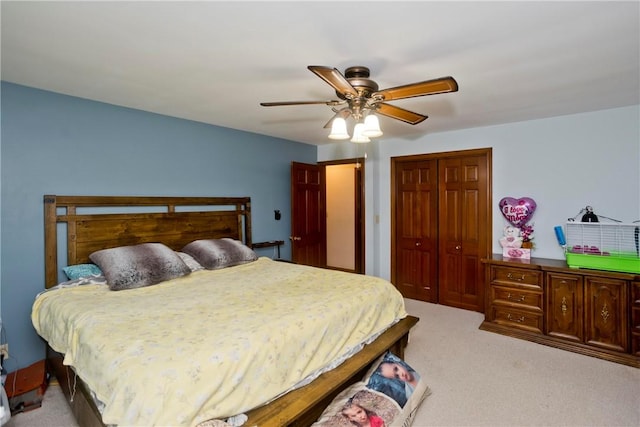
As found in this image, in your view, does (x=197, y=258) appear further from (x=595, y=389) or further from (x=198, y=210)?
(x=595, y=389)

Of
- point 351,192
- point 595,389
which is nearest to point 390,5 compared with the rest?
point 595,389

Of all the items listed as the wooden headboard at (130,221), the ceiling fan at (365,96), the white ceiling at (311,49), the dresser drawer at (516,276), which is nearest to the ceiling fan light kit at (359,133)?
the ceiling fan at (365,96)

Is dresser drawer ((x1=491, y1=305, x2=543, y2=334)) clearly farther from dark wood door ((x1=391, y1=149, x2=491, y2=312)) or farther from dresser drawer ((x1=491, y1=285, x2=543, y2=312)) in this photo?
dark wood door ((x1=391, y1=149, x2=491, y2=312))

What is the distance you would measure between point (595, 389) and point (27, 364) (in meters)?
4.49

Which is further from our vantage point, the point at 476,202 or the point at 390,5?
the point at 476,202

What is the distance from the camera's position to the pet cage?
290 cm

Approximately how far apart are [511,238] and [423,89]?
258 cm

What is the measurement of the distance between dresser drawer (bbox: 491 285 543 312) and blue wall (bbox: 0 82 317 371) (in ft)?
11.0

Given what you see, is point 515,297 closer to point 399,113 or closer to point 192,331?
point 399,113

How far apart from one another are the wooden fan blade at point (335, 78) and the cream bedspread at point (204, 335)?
141cm

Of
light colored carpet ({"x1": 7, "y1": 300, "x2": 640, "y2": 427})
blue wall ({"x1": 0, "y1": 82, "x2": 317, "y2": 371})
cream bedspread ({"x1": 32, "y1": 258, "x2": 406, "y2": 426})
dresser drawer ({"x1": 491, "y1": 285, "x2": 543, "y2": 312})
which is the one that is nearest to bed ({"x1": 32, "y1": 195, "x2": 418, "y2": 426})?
cream bedspread ({"x1": 32, "y1": 258, "x2": 406, "y2": 426})

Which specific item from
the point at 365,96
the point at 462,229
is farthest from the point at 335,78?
the point at 462,229

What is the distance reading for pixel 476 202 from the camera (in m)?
4.11

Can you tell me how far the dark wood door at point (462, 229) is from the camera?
407 centimetres
